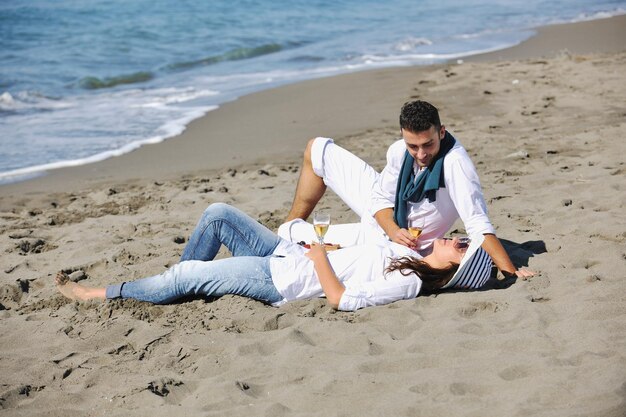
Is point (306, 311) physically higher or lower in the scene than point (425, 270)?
lower

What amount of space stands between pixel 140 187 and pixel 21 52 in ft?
35.9

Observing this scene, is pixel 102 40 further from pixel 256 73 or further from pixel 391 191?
pixel 391 191

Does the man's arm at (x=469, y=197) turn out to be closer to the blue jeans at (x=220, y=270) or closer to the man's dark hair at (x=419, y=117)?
the man's dark hair at (x=419, y=117)

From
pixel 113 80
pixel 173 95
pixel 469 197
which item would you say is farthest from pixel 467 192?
pixel 113 80

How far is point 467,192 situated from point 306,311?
1.24 meters

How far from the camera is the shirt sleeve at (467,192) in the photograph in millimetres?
4668

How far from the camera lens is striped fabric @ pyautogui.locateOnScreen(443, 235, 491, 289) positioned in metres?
4.52

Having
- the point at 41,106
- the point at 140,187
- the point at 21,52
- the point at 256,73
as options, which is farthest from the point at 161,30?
the point at 140,187

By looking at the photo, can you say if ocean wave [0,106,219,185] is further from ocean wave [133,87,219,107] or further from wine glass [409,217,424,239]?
wine glass [409,217,424,239]

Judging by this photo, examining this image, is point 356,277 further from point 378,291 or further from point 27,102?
point 27,102

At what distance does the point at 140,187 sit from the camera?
7801 millimetres

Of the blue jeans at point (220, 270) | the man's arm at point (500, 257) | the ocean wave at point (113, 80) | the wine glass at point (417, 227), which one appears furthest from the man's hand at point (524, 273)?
the ocean wave at point (113, 80)

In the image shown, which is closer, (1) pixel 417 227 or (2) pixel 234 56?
(1) pixel 417 227

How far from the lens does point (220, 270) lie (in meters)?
4.85
